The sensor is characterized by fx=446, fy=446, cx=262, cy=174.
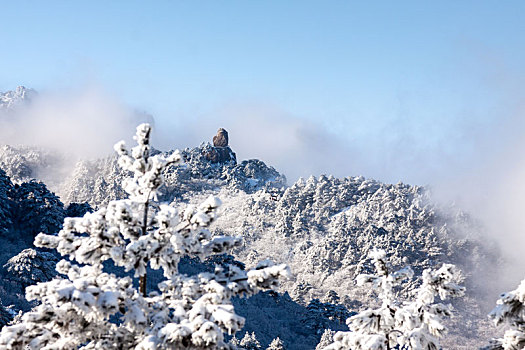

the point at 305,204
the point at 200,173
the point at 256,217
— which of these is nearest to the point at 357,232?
the point at 305,204

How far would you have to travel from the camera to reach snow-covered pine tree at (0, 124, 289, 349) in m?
6.59

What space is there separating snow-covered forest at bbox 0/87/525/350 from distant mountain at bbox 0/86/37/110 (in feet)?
2.04

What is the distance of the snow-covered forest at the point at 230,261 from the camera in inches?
283

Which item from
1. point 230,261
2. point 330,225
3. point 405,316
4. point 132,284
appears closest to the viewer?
point 132,284

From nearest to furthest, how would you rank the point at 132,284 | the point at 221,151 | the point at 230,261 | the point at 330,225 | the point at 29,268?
the point at 132,284
the point at 29,268
the point at 230,261
the point at 330,225
the point at 221,151

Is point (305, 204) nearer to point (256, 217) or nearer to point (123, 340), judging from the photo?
point (256, 217)

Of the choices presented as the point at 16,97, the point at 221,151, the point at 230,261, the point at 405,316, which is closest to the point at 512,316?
the point at 405,316

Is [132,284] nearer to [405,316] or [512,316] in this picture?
[405,316]

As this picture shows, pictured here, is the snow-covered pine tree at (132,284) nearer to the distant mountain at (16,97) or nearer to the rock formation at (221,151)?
the rock formation at (221,151)

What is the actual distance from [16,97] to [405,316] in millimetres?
151702

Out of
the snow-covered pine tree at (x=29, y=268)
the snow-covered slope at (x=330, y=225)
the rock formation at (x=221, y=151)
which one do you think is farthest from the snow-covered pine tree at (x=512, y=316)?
the rock formation at (x=221, y=151)

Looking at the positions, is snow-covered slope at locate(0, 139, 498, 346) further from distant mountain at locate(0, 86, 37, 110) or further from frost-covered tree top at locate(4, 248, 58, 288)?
distant mountain at locate(0, 86, 37, 110)

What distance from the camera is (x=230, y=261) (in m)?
49.1

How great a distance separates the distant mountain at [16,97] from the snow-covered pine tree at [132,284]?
138 metres
